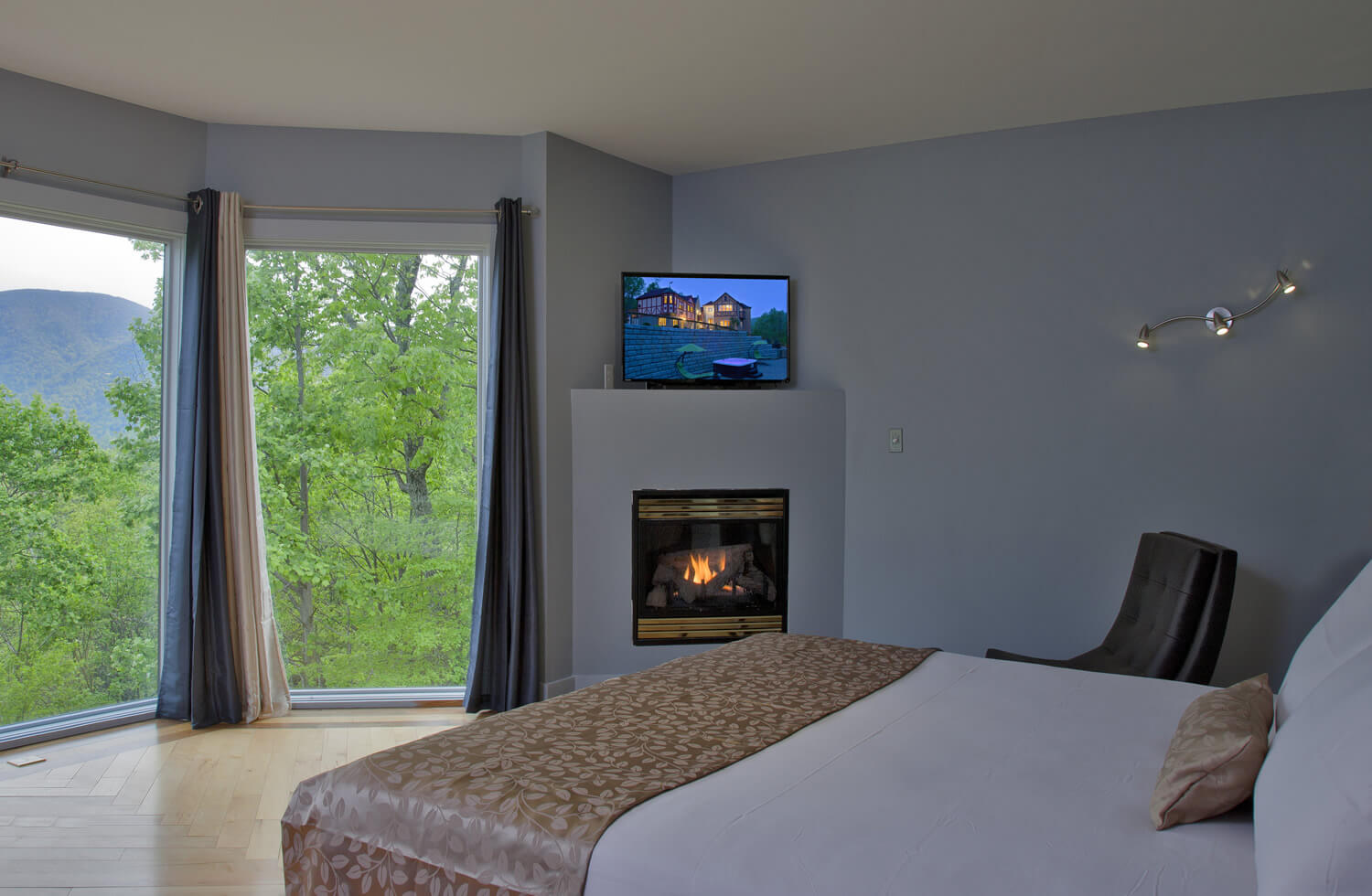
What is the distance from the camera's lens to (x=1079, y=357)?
3996 mm

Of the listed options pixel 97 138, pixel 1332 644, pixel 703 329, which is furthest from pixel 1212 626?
pixel 97 138

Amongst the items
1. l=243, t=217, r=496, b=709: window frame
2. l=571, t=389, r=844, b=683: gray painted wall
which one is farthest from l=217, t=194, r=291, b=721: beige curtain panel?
l=571, t=389, r=844, b=683: gray painted wall

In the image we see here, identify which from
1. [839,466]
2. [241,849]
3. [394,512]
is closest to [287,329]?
[394,512]

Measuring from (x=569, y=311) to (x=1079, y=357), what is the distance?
2.25 meters

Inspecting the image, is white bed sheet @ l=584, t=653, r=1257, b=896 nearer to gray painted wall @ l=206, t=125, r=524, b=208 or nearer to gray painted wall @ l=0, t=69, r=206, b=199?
gray painted wall @ l=206, t=125, r=524, b=208

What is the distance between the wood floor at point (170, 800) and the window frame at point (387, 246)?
10 cm

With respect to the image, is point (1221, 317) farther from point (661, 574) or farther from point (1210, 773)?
point (1210, 773)

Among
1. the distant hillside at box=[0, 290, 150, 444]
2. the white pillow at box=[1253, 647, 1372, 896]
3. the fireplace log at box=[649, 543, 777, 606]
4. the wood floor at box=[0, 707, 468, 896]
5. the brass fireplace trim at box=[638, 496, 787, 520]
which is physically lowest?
the wood floor at box=[0, 707, 468, 896]

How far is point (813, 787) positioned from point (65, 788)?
288cm

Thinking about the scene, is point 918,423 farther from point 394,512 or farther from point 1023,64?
point 394,512

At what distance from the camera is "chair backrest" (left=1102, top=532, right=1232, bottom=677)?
2973 millimetres

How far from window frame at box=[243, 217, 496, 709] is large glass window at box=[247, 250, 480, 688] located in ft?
0.13

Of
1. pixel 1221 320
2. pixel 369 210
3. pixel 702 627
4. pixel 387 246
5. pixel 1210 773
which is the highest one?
pixel 369 210

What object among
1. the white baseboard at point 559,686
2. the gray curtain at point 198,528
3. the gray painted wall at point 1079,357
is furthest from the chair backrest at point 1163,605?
the gray curtain at point 198,528
